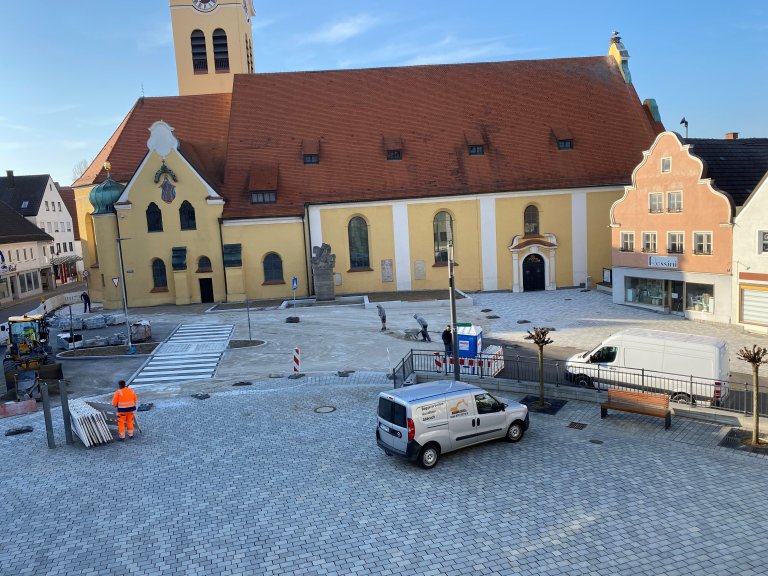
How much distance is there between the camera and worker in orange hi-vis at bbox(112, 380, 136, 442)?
16500 mm

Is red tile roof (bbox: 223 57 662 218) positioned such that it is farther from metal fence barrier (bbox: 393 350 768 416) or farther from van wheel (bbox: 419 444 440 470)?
van wheel (bbox: 419 444 440 470)

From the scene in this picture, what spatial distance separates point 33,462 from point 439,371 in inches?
488

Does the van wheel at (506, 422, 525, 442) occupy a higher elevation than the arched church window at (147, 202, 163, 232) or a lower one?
lower

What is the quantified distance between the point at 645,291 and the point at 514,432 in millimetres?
23068

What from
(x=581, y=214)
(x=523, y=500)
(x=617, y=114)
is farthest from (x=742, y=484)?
(x=617, y=114)

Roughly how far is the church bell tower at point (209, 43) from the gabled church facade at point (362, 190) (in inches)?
186

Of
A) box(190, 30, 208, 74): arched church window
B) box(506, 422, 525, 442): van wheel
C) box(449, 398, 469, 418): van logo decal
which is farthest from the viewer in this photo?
box(190, 30, 208, 74): arched church window

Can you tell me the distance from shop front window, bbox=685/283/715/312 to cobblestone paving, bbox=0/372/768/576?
1696 cm

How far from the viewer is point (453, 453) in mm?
15109

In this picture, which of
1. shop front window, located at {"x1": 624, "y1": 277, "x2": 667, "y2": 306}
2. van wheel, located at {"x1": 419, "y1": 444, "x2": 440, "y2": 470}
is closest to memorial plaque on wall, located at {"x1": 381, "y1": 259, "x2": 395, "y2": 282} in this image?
shop front window, located at {"x1": 624, "y1": 277, "x2": 667, "y2": 306}

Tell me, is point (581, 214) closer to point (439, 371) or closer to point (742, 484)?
point (439, 371)

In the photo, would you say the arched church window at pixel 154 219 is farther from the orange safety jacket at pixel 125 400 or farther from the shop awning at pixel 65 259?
the shop awning at pixel 65 259

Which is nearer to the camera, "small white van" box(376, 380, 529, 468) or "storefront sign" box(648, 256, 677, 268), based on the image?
"small white van" box(376, 380, 529, 468)

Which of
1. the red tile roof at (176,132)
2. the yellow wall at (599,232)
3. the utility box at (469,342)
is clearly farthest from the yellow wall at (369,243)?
the utility box at (469,342)
